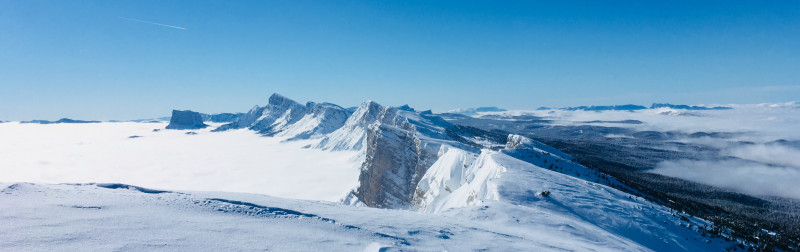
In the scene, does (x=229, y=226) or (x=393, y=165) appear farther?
(x=393, y=165)

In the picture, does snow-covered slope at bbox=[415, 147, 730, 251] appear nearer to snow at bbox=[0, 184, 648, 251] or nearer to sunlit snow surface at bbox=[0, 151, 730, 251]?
sunlit snow surface at bbox=[0, 151, 730, 251]

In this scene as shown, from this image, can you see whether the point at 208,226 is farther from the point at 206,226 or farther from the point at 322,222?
the point at 322,222

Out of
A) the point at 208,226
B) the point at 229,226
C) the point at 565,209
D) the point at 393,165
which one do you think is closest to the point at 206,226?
the point at 208,226

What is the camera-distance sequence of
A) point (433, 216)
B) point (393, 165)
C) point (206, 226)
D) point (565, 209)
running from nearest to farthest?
point (206, 226) < point (433, 216) < point (565, 209) < point (393, 165)

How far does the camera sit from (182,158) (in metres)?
162

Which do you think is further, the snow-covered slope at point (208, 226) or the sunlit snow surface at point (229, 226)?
the sunlit snow surface at point (229, 226)

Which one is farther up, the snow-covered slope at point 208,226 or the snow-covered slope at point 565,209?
the snow-covered slope at point 208,226

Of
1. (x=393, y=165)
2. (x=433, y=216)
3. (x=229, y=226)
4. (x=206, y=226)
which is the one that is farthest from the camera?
(x=393, y=165)

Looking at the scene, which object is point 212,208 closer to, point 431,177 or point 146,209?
point 146,209

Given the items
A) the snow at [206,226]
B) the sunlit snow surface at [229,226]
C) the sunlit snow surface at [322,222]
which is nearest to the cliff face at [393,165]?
the sunlit snow surface at [322,222]

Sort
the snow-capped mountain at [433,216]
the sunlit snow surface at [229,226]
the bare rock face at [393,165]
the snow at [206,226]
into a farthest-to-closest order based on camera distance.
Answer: the bare rock face at [393,165] → the snow-capped mountain at [433,216] → the sunlit snow surface at [229,226] → the snow at [206,226]

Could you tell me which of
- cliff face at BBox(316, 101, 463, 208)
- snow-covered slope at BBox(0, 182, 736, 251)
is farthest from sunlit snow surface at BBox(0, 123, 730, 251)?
cliff face at BBox(316, 101, 463, 208)

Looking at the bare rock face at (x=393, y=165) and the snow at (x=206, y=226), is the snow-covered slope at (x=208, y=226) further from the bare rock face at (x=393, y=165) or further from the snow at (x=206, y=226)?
the bare rock face at (x=393, y=165)

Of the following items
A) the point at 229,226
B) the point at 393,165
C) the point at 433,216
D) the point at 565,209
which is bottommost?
the point at 393,165
